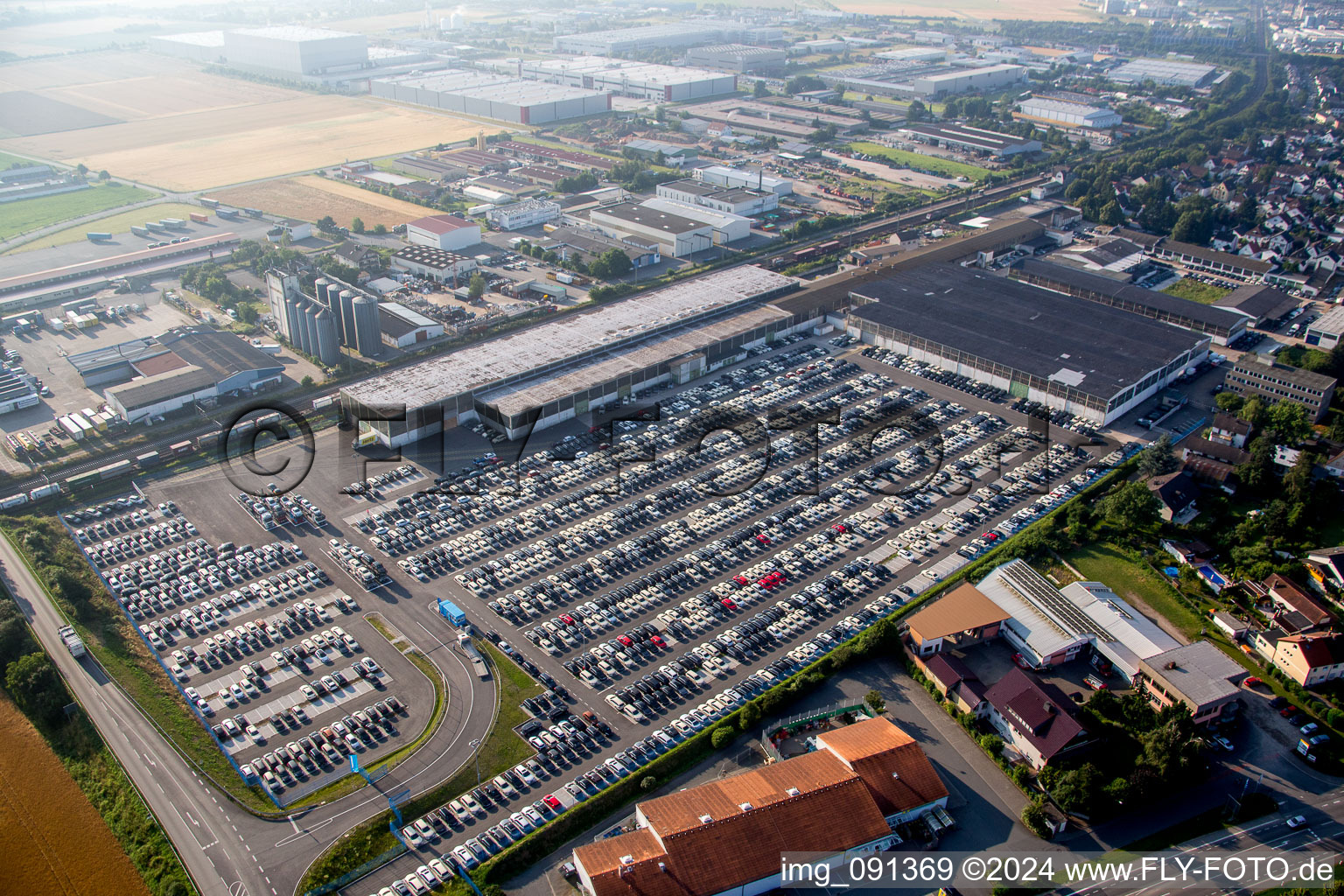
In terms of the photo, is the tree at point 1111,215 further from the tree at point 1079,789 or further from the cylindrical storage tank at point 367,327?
the tree at point 1079,789

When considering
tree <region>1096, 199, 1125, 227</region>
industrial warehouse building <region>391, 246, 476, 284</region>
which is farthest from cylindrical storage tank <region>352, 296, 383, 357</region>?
tree <region>1096, 199, 1125, 227</region>

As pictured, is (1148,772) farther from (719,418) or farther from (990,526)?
(719,418)

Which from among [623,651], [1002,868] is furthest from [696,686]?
[1002,868]

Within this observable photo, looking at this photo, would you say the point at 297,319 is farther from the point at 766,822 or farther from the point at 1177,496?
the point at 1177,496

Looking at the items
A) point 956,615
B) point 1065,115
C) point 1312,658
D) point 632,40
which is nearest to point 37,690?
point 956,615

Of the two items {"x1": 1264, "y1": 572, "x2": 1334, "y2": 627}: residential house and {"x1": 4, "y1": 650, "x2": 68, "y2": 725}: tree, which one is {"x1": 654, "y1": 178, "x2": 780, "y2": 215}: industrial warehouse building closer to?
{"x1": 1264, "y1": 572, "x2": 1334, "y2": 627}: residential house

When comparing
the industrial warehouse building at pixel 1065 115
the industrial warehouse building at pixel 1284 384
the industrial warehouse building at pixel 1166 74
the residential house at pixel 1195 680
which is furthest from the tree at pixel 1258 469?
the industrial warehouse building at pixel 1166 74
